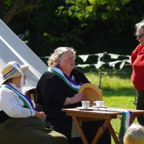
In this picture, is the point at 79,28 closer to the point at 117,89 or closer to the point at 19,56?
the point at 117,89

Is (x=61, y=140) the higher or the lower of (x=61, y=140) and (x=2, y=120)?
the lower

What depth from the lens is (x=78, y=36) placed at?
73.8 ft

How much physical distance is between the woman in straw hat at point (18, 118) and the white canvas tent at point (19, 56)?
4.11 ft

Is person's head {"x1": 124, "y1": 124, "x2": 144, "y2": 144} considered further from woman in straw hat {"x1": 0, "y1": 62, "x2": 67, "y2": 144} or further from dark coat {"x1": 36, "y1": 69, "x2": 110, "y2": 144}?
dark coat {"x1": 36, "y1": 69, "x2": 110, "y2": 144}

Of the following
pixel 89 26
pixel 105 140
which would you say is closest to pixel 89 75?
pixel 89 26

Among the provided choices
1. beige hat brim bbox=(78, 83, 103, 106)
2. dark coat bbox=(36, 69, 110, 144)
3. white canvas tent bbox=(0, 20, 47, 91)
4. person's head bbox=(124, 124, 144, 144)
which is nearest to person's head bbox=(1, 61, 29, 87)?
dark coat bbox=(36, 69, 110, 144)

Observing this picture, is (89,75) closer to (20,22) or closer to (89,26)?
(89,26)

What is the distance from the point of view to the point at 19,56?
548cm

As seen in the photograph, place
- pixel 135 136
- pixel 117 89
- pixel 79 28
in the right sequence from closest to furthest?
1. pixel 135 136
2. pixel 117 89
3. pixel 79 28

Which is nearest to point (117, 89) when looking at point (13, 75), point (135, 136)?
point (13, 75)

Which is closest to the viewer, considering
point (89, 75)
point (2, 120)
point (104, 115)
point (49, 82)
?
point (104, 115)

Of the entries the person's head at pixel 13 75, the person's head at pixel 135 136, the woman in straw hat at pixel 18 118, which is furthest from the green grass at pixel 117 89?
the person's head at pixel 135 136

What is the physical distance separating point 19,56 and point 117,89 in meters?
7.38

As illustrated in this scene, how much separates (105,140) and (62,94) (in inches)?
31.1
